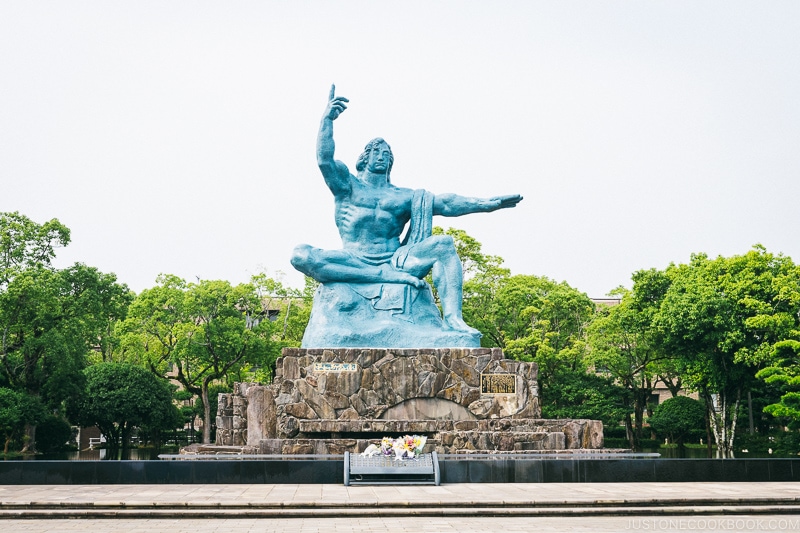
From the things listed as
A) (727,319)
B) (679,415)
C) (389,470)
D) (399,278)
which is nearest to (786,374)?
(727,319)

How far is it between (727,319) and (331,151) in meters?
14.1

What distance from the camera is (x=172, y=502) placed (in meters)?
8.47

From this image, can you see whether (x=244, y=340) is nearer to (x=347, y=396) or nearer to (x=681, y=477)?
(x=347, y=396)

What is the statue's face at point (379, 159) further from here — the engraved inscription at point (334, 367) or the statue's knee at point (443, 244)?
the engraved inscription at point (334, 367)

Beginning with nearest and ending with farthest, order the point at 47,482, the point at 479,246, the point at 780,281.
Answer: the point at 47,482 < the point at 780,281 < the point at 479,246

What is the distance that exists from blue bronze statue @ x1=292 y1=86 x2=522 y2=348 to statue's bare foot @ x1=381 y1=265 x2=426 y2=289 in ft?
0.05

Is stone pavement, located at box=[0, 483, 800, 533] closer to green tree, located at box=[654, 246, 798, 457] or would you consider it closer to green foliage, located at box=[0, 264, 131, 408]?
green tree, located at box=[654, 246, 798, 457]

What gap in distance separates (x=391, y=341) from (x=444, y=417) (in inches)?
58.8

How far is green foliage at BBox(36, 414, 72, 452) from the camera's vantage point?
2792 cm

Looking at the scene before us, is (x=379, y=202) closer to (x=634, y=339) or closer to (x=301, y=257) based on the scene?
(x=301, y=257)

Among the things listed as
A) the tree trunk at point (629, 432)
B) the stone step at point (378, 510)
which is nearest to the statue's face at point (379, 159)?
the stone step at point (378, 510)

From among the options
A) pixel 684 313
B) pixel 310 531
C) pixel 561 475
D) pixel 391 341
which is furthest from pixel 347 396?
pixel 684 313

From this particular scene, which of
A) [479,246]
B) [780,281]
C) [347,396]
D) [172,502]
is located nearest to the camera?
[172,502]

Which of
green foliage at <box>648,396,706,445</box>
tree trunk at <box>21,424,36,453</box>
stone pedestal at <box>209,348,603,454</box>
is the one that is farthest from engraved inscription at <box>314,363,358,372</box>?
green foliage at <box>648,396,706,445</box>
